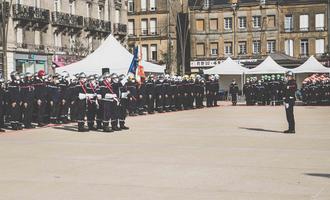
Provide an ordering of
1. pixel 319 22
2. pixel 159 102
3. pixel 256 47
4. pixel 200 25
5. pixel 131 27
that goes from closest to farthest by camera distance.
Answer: pixel 159 102
pixel 319 22
pixel 256 47
pixel 200 25
pixel 131 27

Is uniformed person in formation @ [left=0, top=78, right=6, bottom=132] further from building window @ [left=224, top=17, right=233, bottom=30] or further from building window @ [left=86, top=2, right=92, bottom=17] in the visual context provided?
building window @ [left=224, top=17, right=233, bottom=30]

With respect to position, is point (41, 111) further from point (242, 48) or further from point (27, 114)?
point (242, 48)

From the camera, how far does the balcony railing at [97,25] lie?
61862 millimetres

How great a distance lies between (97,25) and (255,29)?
81.7 feet

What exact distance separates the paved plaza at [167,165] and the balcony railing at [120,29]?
159 feet

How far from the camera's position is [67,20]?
57.3 metres

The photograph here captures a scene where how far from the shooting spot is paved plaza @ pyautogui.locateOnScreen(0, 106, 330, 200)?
970 centimetres

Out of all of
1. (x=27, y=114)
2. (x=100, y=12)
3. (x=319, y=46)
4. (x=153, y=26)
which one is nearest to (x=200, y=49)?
(x=153, y=26)

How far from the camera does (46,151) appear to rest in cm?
1521

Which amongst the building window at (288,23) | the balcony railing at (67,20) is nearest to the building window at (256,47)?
the building window at (288,23)

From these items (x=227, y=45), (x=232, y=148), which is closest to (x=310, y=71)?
(x=232, y=148)

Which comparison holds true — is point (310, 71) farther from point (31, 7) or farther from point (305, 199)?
point (305, 199)

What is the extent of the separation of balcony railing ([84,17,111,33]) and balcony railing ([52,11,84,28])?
1238 mm

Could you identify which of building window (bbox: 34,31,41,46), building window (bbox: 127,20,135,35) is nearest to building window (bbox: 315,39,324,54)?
building window (bbox: 127,20,135,35)
